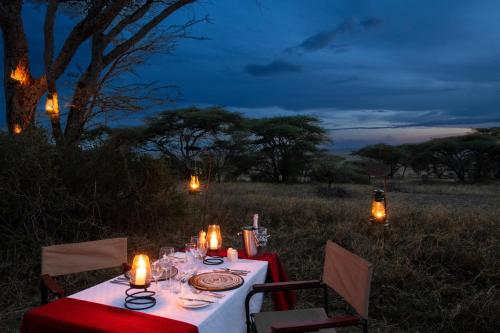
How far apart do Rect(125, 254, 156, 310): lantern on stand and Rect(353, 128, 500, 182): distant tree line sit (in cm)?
1509

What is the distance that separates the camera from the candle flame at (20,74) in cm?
576

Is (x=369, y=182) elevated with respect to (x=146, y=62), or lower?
lower

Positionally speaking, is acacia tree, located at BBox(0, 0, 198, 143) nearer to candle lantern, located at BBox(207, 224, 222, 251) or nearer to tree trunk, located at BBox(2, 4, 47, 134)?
tree trunk, located at BBox(2, 4, 47, 134)

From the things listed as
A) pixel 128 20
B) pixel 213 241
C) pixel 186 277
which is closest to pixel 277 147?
pixel 128 20

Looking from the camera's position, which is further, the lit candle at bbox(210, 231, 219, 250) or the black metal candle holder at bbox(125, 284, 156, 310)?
the lit candle at bbox(210, 231, 219, 250)

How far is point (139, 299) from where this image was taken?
179 cm

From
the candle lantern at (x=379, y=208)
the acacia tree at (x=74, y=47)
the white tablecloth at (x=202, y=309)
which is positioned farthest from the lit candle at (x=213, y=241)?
the acacia tree at (x=74, y=47)

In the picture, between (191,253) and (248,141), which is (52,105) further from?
(248,141)

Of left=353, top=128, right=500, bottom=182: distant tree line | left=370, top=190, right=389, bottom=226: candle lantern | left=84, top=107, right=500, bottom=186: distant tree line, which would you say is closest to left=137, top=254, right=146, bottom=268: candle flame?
left=370, top=190, right=389, bottom=226: candle lantern

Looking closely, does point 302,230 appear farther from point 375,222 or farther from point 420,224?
point 420,224

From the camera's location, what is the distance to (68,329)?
1556mm

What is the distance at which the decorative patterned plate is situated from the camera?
6.40 feet

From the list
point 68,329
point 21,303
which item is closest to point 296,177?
point 21,303

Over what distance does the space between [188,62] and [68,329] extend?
713 centimetres
